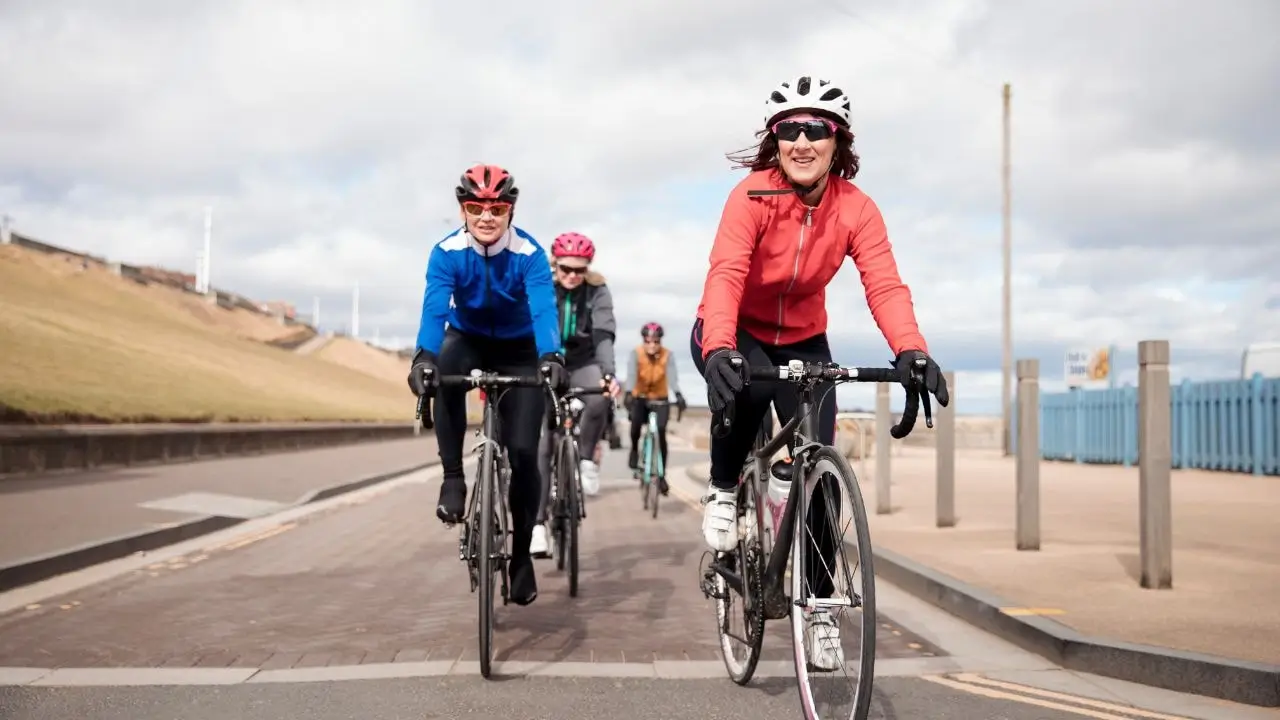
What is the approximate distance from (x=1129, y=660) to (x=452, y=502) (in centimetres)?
313

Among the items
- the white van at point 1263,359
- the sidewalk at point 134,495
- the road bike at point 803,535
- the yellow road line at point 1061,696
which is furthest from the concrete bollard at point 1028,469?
the white van at point 1263,359

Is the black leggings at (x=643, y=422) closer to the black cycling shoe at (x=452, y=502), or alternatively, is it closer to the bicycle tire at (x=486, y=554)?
the black cycling shoe at (x=452, y=502)

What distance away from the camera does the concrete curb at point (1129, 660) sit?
479 cm

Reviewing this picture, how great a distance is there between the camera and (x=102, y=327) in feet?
171

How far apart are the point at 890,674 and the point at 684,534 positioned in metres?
6.21

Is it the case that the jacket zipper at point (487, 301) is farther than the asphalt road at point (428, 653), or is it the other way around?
the jacket zipper at point (487, 301)

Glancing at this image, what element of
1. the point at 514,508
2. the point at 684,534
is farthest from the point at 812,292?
the point at 684,534

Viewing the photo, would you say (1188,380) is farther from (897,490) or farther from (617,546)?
(617,546)

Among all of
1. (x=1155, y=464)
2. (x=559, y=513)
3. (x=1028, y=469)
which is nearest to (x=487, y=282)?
(x=559, y=513)

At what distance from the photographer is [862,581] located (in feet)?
11.7

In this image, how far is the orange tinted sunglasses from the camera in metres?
5.90

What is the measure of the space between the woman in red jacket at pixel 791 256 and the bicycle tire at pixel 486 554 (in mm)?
1117

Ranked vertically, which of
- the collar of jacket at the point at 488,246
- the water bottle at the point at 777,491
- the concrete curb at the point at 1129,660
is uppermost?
the collar of jacket at the point at 488,246

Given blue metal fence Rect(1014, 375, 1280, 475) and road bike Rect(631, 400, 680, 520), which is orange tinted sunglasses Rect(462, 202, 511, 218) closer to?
road bike Rect(631, 400, 680, 520)
